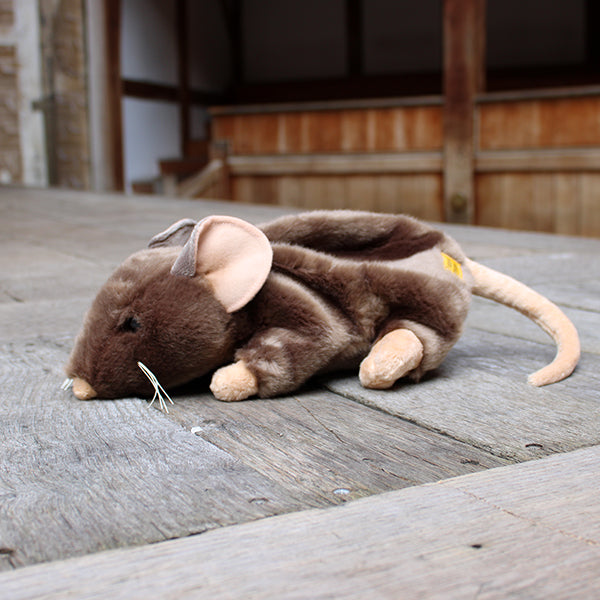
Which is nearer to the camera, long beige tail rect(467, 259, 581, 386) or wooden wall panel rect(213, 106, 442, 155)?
long beige tail rect(467, 259, 581, 386)

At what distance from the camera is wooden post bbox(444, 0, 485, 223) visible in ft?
19.1

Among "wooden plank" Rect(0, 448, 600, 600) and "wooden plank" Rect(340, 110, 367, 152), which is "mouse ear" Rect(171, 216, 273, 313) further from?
"wooden plank" Rect(340, 110, 367, 152)

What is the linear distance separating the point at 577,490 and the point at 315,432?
36 centimetres

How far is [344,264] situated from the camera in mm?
1331

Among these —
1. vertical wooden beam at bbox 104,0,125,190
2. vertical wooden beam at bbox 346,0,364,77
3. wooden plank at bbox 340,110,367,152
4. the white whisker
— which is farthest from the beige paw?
vertical wooden beam at bbox 346,0,364,77

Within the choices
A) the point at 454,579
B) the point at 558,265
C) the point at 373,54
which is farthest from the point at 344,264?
the point at 373,54

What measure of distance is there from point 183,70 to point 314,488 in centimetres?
856

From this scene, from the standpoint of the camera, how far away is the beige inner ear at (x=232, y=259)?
123 centimetres

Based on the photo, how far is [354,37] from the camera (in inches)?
368

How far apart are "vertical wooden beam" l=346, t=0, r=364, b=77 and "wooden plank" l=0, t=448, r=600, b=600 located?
8941mm

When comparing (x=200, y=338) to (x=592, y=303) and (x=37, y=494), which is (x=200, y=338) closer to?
(x=37, y=494)

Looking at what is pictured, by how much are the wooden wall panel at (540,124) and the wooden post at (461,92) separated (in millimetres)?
136

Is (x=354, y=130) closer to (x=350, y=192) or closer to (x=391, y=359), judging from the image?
(x=350, y=192)

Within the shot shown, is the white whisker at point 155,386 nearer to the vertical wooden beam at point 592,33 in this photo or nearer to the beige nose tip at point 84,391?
the beige nose tip at point 84,391
